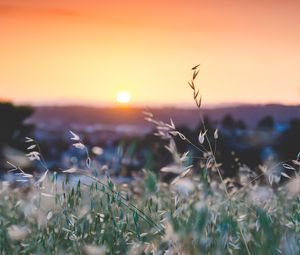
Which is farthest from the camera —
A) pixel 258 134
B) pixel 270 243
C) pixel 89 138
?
pixel 89 138

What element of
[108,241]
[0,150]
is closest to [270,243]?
[108,241]

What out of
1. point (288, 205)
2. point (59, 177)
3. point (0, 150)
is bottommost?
point (0, 150)

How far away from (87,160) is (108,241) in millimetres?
530

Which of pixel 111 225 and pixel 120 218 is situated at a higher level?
pixel 120 218

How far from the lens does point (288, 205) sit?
6465mm

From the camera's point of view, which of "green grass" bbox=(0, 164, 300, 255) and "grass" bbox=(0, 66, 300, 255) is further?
"green grass" bbox=(0, 164, 300, 255)

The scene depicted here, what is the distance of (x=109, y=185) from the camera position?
416 cm

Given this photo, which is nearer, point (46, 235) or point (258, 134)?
point (46, 235)

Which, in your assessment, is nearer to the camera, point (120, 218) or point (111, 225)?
point (120, 218)

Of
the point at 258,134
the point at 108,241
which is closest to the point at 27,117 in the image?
the point at 258,134

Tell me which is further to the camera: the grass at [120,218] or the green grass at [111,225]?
the green grass at [111,225]

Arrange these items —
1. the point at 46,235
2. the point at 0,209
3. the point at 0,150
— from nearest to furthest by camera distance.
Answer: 1. the point at 46,235
2. the point at 0,209
3. the point at 0,150

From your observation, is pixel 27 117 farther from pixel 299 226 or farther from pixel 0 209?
pixel 299 226

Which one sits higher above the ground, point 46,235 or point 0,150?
point 46,235
